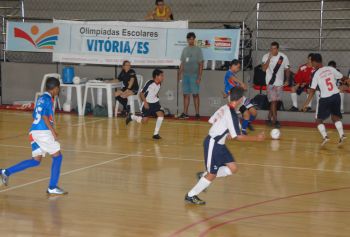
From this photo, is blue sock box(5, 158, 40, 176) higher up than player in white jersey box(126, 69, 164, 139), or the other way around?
player in white jersey box(126, 69, 164, 139)

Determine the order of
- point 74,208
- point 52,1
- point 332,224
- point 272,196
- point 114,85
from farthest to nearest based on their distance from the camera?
point 52,1 < point 114,85 < point 272,196 < point 74,208 < point 332,224

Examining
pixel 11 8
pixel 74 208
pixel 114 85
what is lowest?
pixel 74 208

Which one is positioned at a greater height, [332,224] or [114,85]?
[114,85]

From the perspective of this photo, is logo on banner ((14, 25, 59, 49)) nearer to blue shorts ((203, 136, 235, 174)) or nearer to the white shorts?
the white shorts

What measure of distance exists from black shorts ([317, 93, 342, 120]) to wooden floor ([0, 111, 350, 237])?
2.44 ft

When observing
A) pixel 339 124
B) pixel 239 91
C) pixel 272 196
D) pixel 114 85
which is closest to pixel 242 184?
pixel 272 196

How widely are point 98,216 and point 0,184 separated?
2.06 metres

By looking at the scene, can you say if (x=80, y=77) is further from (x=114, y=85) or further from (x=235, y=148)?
(x=235, y=148)

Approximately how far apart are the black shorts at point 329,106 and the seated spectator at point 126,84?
6.03 meters

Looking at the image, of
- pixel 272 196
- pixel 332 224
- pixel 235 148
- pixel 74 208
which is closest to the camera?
pixel 332 224

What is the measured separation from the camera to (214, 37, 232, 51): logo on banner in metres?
17.3

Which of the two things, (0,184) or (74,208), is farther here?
(0,184)

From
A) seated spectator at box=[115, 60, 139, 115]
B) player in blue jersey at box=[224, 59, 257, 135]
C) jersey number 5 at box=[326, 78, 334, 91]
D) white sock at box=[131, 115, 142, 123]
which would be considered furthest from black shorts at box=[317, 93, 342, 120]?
seated spectator at box=[115, 60, 139, 115]

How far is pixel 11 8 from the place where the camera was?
2075 cm
